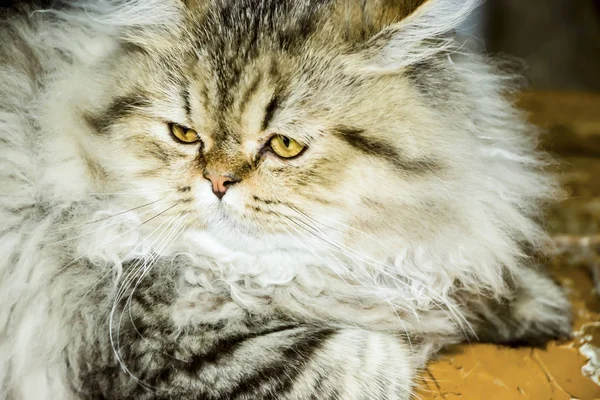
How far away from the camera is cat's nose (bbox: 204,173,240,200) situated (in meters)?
1.10

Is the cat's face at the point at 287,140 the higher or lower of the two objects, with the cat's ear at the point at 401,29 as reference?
lower

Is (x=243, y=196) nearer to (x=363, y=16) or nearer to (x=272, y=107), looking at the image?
(x=272, y=107)

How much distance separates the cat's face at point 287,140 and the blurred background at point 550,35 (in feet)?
9.60

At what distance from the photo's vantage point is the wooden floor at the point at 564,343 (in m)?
1.25

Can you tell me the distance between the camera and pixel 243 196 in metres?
1.11

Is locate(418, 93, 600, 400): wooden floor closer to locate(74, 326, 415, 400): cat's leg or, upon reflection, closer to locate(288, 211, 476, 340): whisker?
locate(288, 211, 476, 340): whisker

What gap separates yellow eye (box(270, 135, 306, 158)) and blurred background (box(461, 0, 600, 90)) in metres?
3.02

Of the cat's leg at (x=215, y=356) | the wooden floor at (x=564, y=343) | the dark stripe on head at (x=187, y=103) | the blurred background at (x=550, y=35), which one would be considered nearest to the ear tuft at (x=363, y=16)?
the dark stripe on head at (x=187, y=103)

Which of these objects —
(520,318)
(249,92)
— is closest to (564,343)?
(520,318)

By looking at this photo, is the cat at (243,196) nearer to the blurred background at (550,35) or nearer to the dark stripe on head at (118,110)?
the dark stripe on head at (118,110)

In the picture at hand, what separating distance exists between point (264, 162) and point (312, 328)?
0.33 meters

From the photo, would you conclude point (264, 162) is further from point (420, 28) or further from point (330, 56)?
point (420, 28)

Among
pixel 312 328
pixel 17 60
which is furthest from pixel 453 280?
pixel 17 60

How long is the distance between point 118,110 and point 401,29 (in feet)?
1.87
